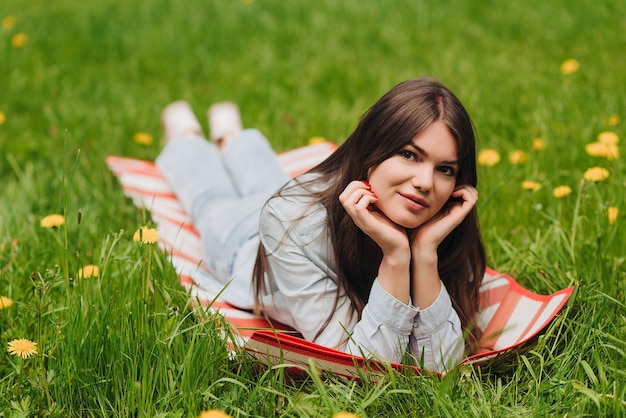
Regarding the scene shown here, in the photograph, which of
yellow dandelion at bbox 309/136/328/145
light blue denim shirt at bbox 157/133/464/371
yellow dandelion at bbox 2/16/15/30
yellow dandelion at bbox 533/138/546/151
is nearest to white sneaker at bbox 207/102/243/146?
yellow dandelion at bbox 309/136/328/145

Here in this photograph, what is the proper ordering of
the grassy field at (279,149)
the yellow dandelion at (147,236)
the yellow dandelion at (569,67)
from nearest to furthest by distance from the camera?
1. the grassy field at (279,149)
2. the yellow dandelion at (147,236)
3. the yellow dandelion at (569,67)

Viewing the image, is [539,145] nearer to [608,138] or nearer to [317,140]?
[608,138]

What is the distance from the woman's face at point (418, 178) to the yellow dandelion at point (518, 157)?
3.05ft

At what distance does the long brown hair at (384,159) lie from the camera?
5.29 feet

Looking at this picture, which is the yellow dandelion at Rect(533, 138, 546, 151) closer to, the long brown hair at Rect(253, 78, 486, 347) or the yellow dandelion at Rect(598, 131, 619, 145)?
the yellow dandelion at Rect(598, 131, 619, 145)

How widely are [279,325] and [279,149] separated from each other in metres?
1.24

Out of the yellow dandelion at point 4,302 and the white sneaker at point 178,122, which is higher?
the white sneaker at point 178,122

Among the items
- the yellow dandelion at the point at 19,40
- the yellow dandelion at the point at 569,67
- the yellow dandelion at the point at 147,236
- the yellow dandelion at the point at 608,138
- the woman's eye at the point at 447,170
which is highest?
the yellow dandelion at the point at 569,67

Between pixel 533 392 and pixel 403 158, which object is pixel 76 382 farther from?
pixel 533 392

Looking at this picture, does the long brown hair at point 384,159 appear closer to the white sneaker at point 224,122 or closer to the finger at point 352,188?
the finger at point 352,188

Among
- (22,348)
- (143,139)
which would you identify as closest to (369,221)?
(22,348)

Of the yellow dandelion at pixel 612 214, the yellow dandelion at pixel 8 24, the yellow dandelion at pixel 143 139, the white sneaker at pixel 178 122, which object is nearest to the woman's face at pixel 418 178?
the yellow dandelion at pixel 612 214

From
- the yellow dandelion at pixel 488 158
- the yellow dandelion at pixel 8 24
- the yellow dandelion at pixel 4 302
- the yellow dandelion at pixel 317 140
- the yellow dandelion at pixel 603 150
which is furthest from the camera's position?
the yellow dandelion at pixel 8 24

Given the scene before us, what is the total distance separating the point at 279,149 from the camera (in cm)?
313
